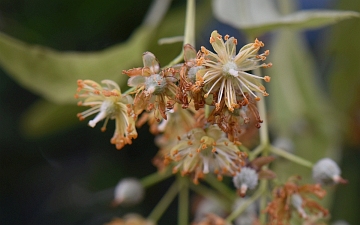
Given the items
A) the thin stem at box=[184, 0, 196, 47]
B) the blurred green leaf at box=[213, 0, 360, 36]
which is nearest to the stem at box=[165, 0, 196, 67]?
the thin stem at box=[184, 0, 196, 47]

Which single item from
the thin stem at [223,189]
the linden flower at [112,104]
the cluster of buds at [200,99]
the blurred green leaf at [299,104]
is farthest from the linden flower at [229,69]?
the blurred green leaf at [299,104]

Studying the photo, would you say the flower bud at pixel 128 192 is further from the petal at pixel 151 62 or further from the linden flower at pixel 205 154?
the petal at pixel 151 62

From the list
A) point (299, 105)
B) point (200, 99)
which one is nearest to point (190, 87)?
point (200, 99)

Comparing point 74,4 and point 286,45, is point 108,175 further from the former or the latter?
point 286,45

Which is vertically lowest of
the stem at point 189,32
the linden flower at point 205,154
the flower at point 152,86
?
the linden flower at point 205,154

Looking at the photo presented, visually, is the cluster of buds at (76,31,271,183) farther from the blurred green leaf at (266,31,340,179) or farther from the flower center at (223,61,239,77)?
the blurred green leaf at (266,31,340,179)

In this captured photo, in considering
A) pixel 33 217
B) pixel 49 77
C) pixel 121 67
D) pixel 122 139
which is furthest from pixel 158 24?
pixel 33 217

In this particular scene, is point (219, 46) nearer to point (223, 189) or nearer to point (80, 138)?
point (223, 189)
